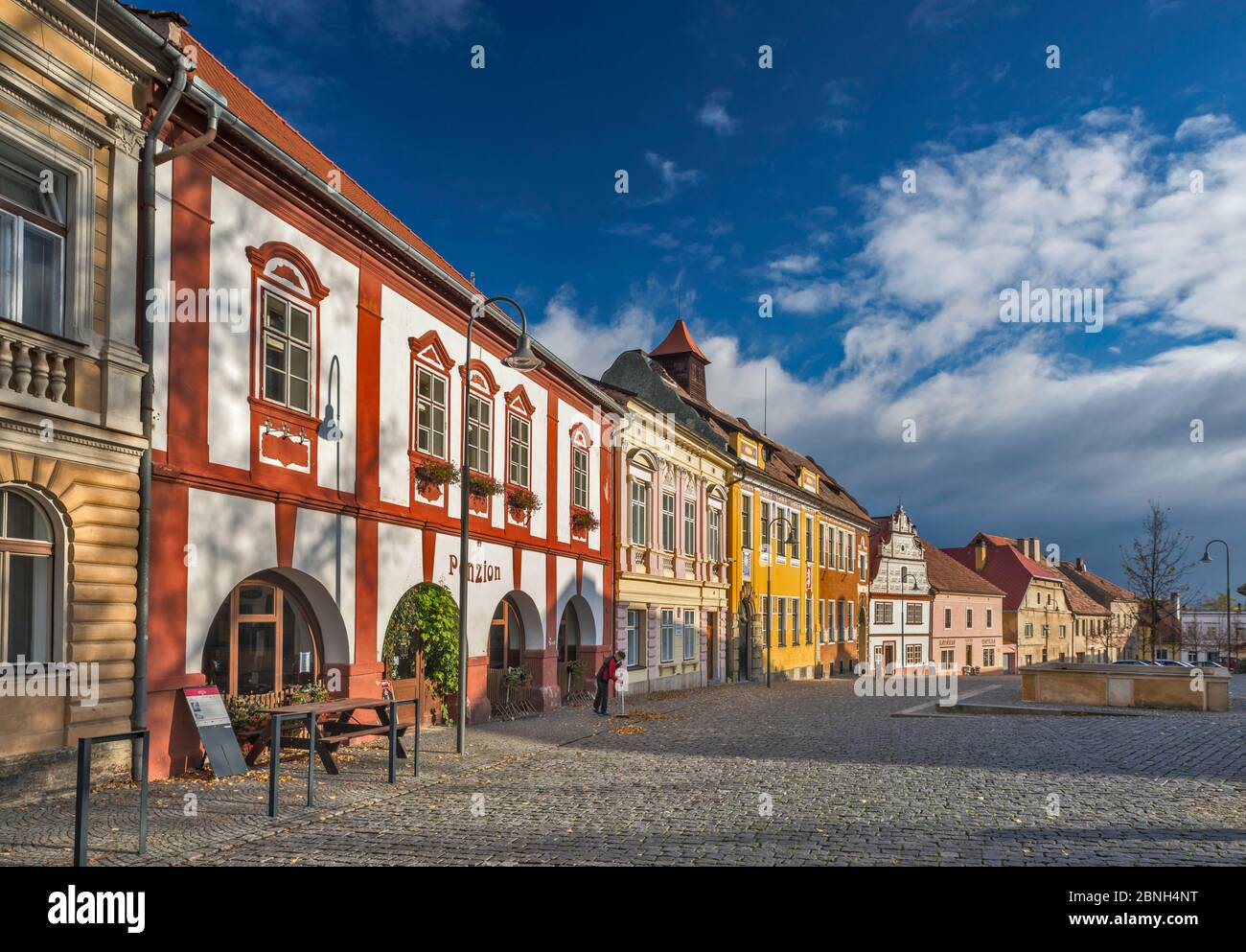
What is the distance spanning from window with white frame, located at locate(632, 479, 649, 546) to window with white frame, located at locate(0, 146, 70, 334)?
66.6 ft

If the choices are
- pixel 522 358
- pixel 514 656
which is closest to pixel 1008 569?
pixel 514 656

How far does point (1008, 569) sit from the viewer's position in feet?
274

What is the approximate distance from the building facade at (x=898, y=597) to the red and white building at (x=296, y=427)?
3999cm

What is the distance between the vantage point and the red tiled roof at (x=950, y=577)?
221 ft

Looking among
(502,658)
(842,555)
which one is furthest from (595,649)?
(842,555)

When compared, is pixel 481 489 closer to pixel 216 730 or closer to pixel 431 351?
pixel 431 351

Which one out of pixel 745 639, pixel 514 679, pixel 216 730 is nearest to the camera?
pixel 216 730

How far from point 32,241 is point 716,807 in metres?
8.94

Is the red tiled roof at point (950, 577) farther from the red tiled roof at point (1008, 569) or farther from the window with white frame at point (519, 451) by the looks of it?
the window with white frame at point (519, 451)

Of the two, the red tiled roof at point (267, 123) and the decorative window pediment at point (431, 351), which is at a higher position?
the red tiled roof at point (267, 123)

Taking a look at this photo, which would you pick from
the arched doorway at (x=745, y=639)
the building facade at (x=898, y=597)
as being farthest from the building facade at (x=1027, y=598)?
the arched doorway at (x=745, y=639)

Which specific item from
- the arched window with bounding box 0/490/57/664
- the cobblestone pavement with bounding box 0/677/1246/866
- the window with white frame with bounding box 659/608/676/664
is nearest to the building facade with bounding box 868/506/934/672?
the window with white frame with bounding box 659/608/676/664

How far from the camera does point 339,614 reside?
53.2ft
